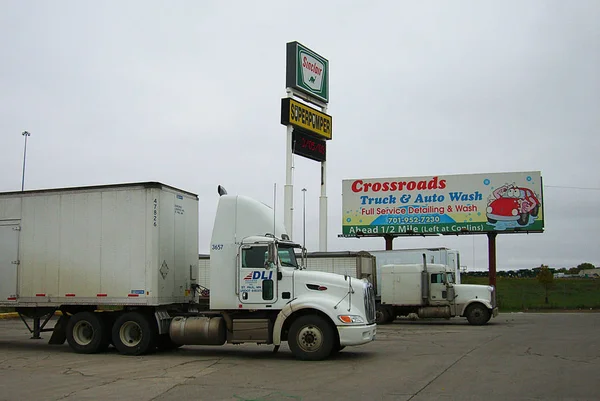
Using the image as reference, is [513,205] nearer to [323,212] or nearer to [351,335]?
[323,212]

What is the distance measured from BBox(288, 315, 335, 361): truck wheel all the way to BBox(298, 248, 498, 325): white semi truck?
1356 centimetres

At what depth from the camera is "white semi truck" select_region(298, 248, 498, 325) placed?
28359 mm

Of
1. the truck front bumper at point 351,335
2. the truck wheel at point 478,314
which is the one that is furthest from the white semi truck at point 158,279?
the truck wheel at point 478,314

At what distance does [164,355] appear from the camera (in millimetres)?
15875

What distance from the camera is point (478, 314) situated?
2816cm

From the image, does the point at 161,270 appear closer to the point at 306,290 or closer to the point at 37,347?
the point at 306,290

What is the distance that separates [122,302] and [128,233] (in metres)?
1.65

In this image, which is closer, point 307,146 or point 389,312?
point 389,312

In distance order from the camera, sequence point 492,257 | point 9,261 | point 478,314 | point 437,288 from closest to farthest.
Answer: point 9,261
point 478,314
point 437,288
point 492,257

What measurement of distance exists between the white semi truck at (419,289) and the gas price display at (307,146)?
510cm

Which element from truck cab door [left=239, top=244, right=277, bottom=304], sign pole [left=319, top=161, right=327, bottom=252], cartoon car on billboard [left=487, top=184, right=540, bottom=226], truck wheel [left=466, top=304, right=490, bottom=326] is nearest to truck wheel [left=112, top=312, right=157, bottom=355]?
truck cab door [left=239, top=244, right=277, bottom=304]

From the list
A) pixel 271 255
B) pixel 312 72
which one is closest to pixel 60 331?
pixel 271 255

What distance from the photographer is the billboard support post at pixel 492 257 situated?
4109cm

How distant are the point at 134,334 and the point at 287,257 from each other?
4.26 m
